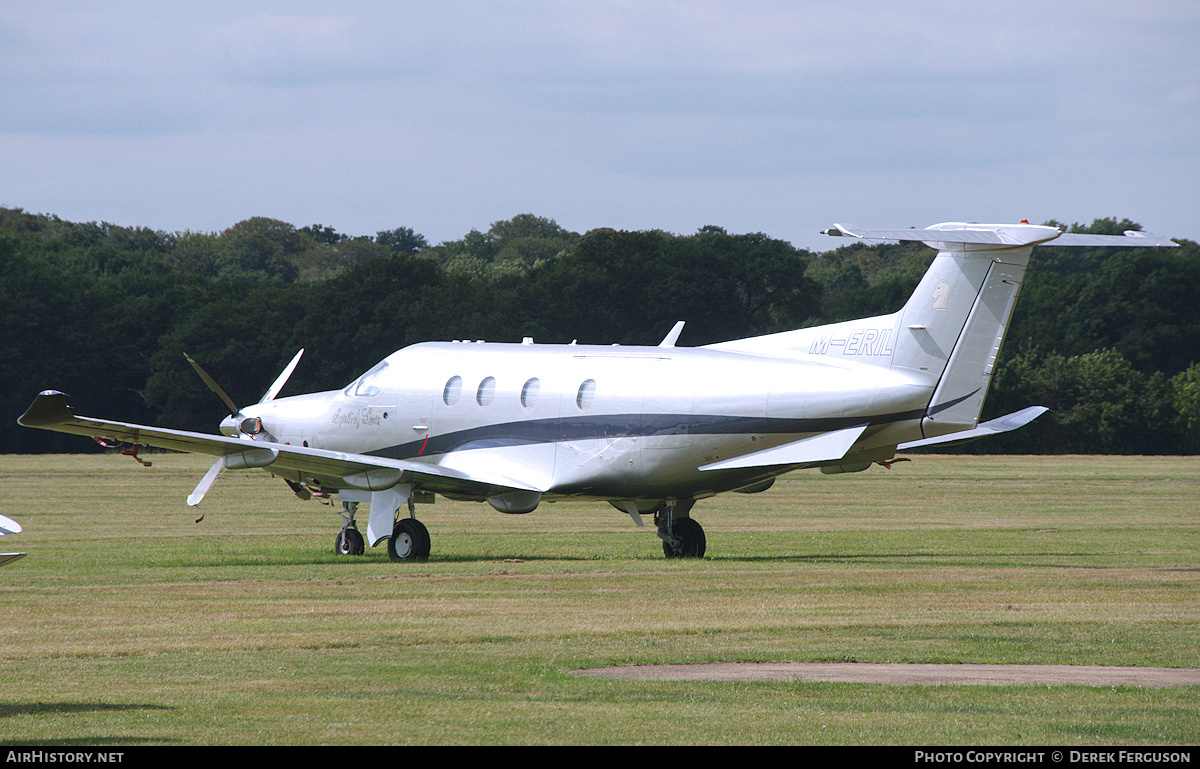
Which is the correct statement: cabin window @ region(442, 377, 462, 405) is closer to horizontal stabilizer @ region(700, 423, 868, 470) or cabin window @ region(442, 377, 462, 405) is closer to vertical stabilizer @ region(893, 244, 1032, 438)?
horizontal stabilizer @ region(700, 423, 868, 470)

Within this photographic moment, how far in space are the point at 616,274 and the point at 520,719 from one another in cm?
8555

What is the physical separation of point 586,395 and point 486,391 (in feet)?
6.92

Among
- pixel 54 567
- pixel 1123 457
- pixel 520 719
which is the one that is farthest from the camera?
pixel 1123 457

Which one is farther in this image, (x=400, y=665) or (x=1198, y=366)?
(x=1198, y=366)

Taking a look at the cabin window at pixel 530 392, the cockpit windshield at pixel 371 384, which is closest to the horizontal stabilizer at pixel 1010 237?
the cabin window at pixel 530 392

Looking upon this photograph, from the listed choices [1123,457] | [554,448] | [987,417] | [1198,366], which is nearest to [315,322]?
[987,417]

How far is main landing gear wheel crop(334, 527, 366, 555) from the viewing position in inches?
1039

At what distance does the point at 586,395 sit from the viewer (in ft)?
82.2

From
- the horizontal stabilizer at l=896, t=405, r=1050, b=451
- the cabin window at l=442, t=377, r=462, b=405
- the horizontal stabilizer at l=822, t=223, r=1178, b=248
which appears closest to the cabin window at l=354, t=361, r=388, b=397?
the cabin window at l=442, t=377, r=462, b=405

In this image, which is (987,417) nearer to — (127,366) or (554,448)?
(127,366)

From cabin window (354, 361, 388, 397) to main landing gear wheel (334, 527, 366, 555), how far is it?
8.68 feet

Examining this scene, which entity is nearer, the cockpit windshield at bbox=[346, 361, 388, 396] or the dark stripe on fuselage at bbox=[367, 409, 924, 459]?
the dark stripe on fuselage at bbox=[367, 409, 924, 459]

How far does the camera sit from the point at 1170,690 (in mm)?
12617

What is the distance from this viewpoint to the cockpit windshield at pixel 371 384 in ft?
90.7
